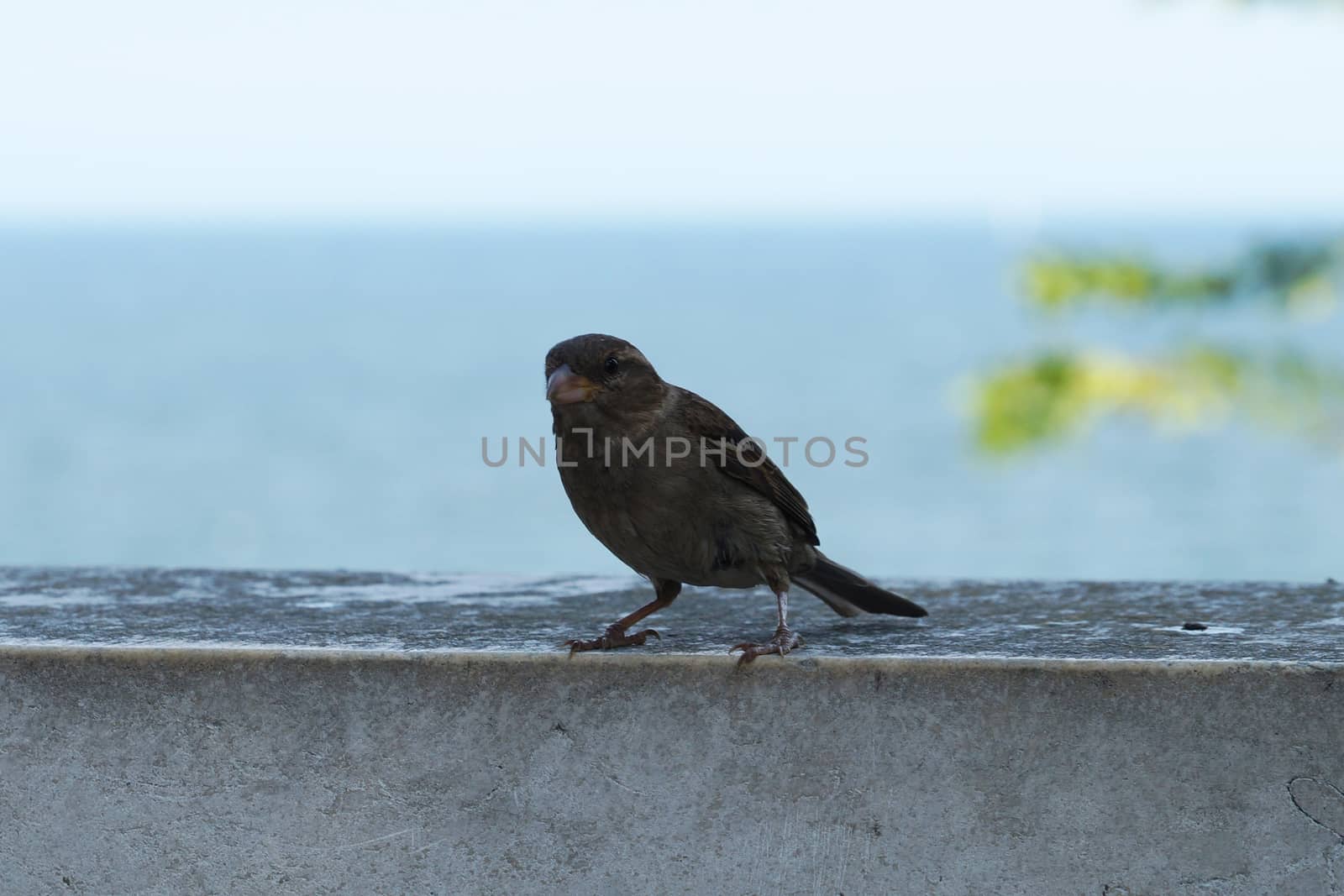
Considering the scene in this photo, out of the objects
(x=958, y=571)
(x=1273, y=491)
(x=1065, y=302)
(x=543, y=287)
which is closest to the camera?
(x=1065, y=302)

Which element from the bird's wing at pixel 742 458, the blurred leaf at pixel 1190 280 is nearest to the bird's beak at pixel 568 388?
the bird's wing at pixel 742 458

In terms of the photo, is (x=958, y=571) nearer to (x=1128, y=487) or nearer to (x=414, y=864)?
(x=1128, y=487)

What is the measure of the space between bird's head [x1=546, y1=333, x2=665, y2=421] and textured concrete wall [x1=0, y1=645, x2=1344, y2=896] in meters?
0.64

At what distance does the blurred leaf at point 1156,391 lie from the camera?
8.12 metres

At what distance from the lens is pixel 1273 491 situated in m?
31.8

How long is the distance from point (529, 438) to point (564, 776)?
27.6 metres

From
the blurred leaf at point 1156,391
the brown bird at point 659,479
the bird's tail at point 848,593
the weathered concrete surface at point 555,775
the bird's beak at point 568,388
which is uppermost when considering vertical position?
the blurred leaf at point 1156,391

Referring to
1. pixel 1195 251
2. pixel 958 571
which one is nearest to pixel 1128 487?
pixel 958 571

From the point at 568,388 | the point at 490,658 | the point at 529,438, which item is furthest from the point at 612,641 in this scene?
the point at 529,438

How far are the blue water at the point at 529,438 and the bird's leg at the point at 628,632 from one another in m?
4.71

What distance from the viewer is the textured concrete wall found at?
8.18 ft

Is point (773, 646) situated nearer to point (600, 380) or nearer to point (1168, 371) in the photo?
point (600, 380)

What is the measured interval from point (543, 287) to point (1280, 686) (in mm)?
84963

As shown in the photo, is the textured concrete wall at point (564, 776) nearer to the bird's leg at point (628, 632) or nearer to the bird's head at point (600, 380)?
the bird's leg at point (628, 632)
